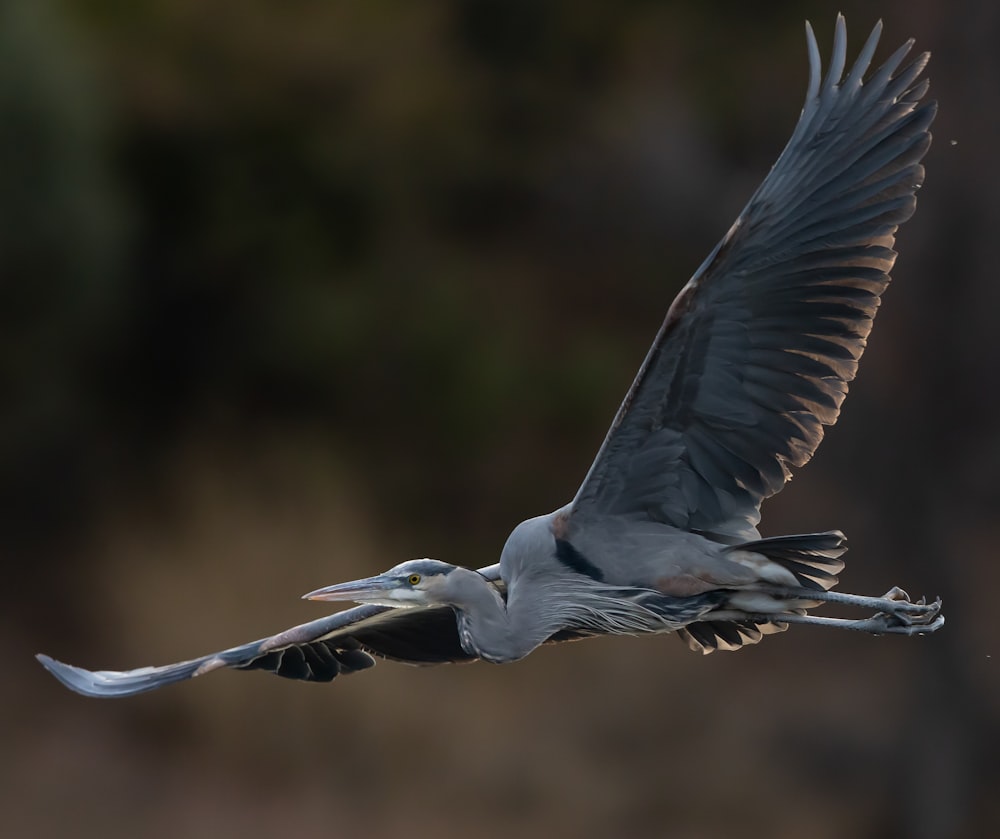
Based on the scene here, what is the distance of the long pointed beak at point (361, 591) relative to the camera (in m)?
4.57

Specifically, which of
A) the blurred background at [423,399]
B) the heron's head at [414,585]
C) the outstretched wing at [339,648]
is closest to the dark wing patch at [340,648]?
the outstretched wing at [339,648]

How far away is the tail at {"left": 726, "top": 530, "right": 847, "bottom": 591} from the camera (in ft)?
15.2

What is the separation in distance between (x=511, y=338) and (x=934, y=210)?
433 centimetres

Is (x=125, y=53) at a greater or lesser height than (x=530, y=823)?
greater

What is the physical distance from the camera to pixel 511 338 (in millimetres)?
15016

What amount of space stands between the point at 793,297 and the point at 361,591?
1.54 meters

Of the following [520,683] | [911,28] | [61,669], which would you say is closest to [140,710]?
[520,683]

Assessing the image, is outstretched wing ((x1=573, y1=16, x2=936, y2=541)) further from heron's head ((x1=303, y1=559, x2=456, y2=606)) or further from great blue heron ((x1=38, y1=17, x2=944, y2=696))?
heron's head ((x1=303, y1=559, x2=456, y2=606))

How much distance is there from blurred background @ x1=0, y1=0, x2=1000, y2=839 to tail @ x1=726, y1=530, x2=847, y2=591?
7.11m

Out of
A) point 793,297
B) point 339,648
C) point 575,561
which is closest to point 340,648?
point 339,648

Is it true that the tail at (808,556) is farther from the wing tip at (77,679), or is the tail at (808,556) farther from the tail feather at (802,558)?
the wing tip at (77,679)

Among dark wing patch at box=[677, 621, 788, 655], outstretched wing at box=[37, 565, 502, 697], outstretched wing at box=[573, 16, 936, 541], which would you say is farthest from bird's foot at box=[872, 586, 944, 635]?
outstretched wing at box=[37, 565, 502, 697]

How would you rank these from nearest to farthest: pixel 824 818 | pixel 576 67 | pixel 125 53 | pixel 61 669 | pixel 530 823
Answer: pixel 61 669, pixel 530 823, pixel 824 818, pixel 125 53, pixel 576 67

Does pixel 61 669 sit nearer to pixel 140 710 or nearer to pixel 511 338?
pixel 140 710
